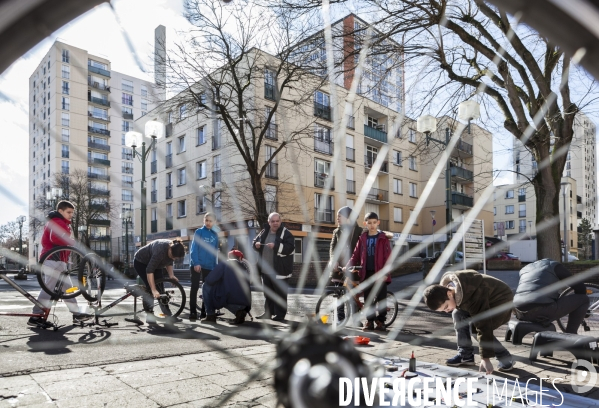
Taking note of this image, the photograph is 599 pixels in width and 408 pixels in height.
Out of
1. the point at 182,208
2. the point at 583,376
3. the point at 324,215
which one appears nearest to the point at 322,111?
the point at 324,215

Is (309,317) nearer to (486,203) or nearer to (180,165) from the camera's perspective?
(180,165)

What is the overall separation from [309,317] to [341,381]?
164 mm

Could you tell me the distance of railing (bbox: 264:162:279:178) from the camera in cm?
129

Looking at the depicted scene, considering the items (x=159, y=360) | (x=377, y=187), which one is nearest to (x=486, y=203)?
(x=377, y=187)

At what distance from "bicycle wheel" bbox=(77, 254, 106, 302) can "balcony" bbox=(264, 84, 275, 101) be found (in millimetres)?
692

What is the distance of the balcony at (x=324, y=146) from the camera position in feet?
3.84

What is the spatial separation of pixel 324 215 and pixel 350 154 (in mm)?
201

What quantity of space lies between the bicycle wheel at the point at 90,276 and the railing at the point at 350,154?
2.55 ft

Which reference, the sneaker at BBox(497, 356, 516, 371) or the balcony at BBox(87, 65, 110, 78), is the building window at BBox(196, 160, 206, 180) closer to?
the balcony at BBox(87, 65, 110, 78)

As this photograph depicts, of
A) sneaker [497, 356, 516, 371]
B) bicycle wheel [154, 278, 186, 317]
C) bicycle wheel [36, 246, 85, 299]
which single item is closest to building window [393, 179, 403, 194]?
bicycle wheel [36, 246, 85, 299]

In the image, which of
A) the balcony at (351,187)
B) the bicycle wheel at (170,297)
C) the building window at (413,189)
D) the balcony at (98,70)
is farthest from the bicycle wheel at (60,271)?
the bicycle wheel at (170,297)

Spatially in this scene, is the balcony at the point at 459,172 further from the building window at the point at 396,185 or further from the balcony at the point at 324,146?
the balcony at the point at 324,146

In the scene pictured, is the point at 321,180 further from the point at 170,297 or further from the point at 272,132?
the point at 170,297

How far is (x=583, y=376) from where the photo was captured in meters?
3.01
